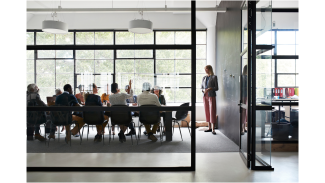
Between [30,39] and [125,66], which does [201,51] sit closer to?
[125,66]

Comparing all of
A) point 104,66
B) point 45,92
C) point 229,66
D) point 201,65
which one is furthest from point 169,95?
point 201,65

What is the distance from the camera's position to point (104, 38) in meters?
3.41

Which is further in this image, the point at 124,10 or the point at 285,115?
the point at 285,115

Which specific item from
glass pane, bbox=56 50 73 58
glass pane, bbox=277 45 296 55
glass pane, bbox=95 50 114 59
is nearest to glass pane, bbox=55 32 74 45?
glass pane, bbox=56 50 73 58

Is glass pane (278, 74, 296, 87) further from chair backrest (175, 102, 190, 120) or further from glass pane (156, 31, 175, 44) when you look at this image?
glass pane (156, 31, 175, 44)

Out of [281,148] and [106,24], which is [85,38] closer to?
[106,24]

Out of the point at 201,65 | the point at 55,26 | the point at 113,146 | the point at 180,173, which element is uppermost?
the point at 55,26

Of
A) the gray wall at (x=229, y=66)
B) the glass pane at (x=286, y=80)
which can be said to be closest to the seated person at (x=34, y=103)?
the gray wall at (x=229, y=66)

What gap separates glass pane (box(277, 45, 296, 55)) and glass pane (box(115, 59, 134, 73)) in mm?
3077

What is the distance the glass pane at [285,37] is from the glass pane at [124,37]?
117 inches

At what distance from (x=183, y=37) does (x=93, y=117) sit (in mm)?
1843
